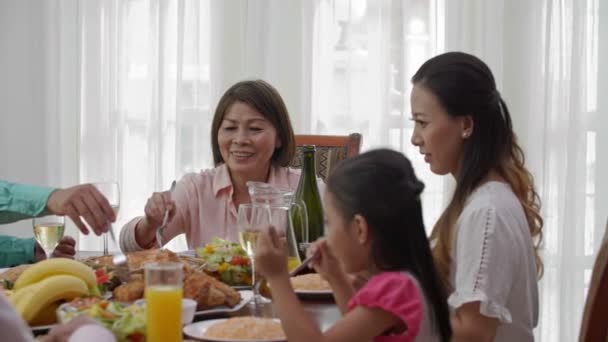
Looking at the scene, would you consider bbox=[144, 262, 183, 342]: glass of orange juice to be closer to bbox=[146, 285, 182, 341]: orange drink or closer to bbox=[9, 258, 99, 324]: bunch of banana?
bbox=[146, 285, 182, 341]: orange drink

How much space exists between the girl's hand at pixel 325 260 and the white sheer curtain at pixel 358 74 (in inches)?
81.1

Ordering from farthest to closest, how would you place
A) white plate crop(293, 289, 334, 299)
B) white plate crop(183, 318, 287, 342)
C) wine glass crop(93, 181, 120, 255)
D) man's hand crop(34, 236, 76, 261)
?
man's hand crop(34, 236, 76, 261) < wine glass crop(93, 181, 120, 255) < white plate crop(293, 289, 334, 299) < white plate crop(183, 318, 287, 342)

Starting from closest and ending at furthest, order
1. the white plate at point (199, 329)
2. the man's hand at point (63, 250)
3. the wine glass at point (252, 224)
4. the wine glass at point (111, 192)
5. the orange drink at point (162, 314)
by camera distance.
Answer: the orange drink at point (162, 314) → the white plate at point (199, 329) → the wine glass at point (252, 224) → the wine glass at point (111, 192) → the man's hand at point (63, 250)

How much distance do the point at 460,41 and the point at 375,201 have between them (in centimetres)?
223

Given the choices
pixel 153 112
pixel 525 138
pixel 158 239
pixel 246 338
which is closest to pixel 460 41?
pixel 525 138

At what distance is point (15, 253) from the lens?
2006 millimetres

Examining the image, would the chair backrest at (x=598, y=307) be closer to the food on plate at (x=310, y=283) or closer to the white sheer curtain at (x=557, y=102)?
the food on plate at (x=310, y=283)

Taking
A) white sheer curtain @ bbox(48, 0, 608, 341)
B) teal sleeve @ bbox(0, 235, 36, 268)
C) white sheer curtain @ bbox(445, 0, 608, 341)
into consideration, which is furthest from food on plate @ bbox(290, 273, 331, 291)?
white sheer curtain @ bbox(445, 0, 608, 341)

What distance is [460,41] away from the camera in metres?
3.50

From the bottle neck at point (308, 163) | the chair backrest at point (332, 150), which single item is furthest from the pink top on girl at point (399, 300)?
the chair backrest at point (332, 150)

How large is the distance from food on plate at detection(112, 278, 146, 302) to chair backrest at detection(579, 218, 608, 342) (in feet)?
2.46

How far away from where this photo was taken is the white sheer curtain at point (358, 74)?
11.5 feet

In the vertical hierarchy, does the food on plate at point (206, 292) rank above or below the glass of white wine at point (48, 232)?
→ below

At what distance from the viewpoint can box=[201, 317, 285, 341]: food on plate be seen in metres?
1.29
